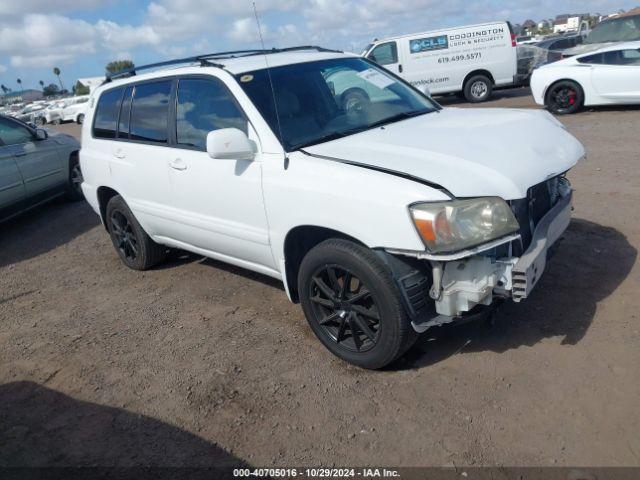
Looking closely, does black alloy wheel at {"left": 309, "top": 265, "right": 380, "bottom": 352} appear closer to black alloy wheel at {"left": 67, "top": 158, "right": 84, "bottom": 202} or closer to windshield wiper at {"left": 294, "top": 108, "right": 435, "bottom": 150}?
windshield wiper at {"left": 294, "top": 108, "right": 435, "bottom": 150}

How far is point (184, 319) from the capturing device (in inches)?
173

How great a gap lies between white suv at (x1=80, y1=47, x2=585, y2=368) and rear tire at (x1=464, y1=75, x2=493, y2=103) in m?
11.8

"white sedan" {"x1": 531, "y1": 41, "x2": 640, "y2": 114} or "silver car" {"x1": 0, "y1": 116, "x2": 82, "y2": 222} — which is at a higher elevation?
"silver car" {"x1": 0, "y1": 116, "x2": 82, "y2": 222}

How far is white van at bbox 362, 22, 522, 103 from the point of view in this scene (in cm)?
1505

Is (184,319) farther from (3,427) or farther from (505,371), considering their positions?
(505,371)

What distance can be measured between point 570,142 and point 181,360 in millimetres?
2943

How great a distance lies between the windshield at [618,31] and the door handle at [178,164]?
564 inches

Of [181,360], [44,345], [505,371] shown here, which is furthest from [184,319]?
[505,371]

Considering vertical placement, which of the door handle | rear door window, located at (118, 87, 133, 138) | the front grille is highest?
rear door window, located at (118, 87, 133, 138)

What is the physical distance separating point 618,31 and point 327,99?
1401 centimetres

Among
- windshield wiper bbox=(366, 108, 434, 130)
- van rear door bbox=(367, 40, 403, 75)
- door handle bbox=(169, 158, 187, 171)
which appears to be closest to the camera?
windshield wiper bbox=(366, 108, 434, 130)

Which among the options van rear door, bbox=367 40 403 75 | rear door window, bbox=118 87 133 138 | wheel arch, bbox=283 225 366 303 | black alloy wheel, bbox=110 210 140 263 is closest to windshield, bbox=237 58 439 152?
wheel arch, bbox=283 225 366 303

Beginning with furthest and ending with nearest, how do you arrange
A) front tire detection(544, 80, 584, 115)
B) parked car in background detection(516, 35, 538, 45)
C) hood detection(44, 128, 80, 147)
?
parked car in background detection(516, 35, 538, 45)
front tire detection(544, 80, 584, 115)
hood detection(44, 128, 80, 147)

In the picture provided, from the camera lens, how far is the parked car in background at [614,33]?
1437 cm
